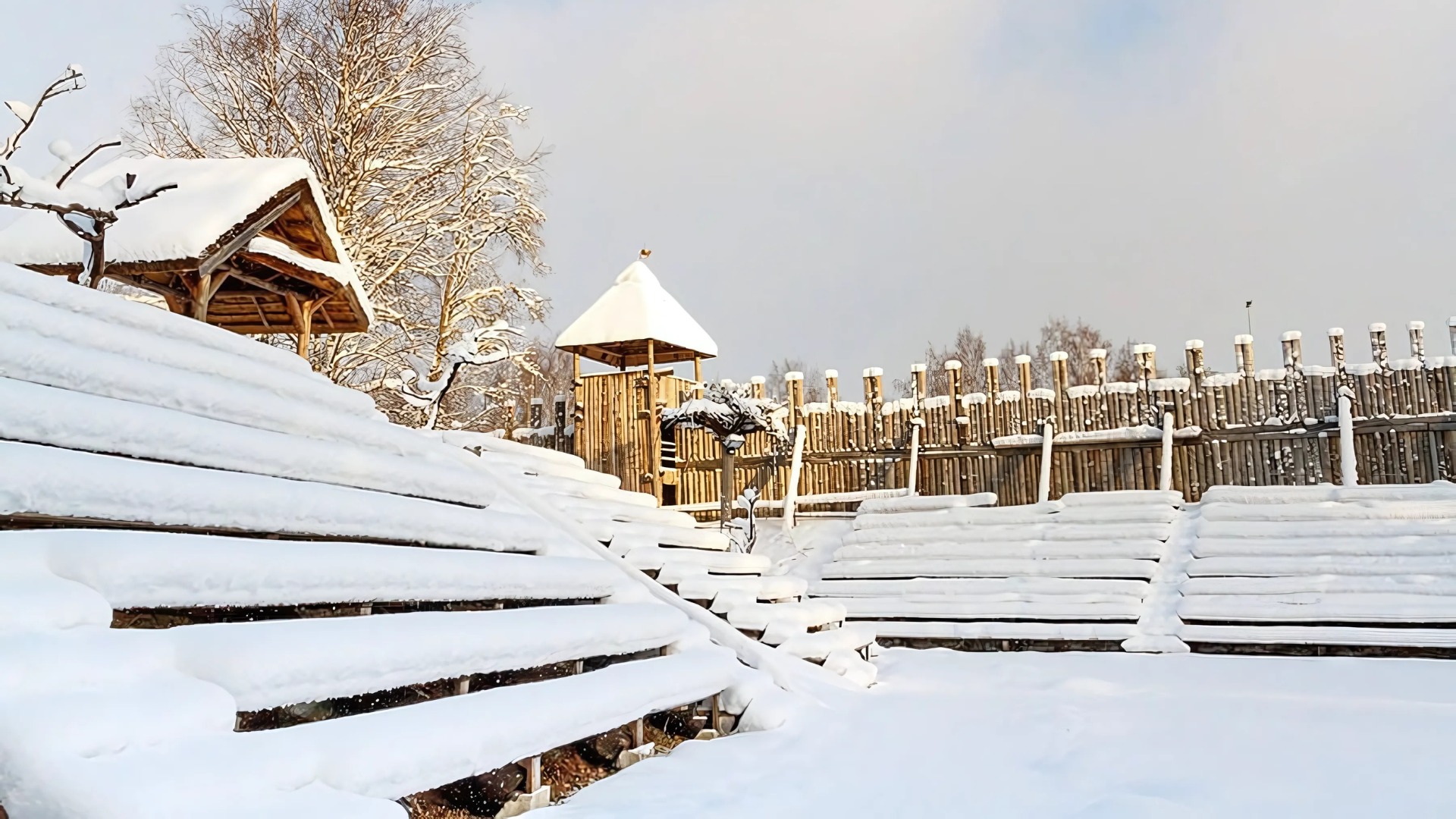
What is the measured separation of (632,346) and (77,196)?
42.1ft

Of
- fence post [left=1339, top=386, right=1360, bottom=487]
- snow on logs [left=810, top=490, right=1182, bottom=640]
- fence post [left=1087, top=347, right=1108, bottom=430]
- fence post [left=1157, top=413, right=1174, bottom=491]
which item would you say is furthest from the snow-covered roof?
fence post [left=1339, top=386, right=1360, bottom=487]

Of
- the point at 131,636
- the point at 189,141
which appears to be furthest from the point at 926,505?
the point at 189,141

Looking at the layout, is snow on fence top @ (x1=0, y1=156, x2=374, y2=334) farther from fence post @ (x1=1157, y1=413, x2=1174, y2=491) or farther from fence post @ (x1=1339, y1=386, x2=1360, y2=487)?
fence post @ (x1=1339, y1=386, x2=1360, y2=487)

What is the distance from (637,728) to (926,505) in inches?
339

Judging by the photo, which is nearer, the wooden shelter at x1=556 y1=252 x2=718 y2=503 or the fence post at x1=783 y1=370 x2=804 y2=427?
the wooden shelter at x1=556 y1=252 x2=718 y2=503

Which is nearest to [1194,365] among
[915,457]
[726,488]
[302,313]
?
[915,457]

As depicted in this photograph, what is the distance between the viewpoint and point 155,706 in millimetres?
2398

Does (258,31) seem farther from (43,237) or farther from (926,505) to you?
(926,505)

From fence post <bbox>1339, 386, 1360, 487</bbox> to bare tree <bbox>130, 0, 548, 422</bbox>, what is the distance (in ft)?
43.0

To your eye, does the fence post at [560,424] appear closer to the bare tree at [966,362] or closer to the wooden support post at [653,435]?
the wooden support post at [653,435]

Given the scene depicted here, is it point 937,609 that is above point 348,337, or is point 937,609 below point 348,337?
below

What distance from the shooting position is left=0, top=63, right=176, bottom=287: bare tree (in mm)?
5828

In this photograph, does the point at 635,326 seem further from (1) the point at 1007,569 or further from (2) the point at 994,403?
(1) the point at 1007,569

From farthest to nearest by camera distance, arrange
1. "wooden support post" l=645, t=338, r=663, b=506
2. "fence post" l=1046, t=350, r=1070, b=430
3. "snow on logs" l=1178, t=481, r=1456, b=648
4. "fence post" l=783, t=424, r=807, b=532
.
Answer: "wooden support post" l=645, t=338, r=663, b=506 < "fence post" l=1046, t=350, r=1070, b=430 < "fence post" l=783, t=424, r=807, b=532 < "snow on logs" l=1178, t=481, r=1456, b=648
